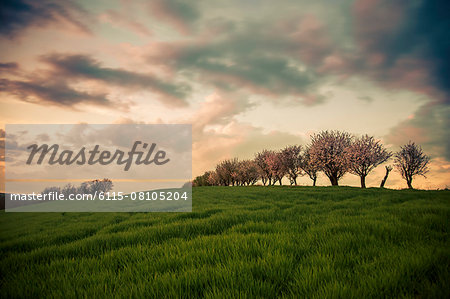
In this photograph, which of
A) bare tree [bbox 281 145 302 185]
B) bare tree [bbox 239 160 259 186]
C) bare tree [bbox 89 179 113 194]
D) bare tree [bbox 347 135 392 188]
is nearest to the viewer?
bare tree [bbox 347 135 392 188]

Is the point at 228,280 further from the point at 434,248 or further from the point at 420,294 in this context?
the point at 434,248

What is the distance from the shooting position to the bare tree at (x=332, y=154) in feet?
139

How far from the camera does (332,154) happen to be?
4306 centimetres

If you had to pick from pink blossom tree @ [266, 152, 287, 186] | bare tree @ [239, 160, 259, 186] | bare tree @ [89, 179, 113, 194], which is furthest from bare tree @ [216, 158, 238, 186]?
bare tree @ [89, 179, 113, 194]

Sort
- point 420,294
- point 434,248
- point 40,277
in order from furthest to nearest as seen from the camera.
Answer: point 40,277 < point 434,248 < point 420,294

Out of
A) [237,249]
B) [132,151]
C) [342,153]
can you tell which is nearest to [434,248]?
[237,249]

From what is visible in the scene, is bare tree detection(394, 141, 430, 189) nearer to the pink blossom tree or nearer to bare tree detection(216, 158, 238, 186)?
the pink blossom tree

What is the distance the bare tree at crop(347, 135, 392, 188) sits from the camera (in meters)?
41.9

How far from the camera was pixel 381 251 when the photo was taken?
3.56m

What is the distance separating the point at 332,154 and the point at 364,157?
19.9 feet

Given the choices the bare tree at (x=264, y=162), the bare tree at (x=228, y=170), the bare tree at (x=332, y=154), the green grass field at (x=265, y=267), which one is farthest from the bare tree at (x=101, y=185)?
the green grass field at (x=265, y=267)

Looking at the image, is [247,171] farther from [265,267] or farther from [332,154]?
[265,267]

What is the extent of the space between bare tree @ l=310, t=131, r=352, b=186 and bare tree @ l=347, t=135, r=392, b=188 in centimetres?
119

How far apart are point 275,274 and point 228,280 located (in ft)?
2.33
